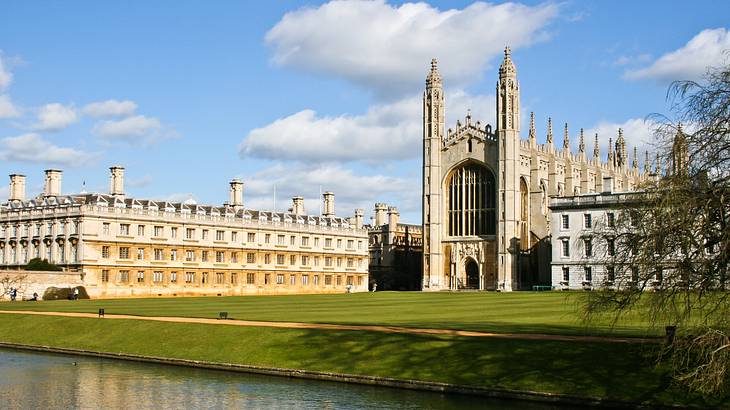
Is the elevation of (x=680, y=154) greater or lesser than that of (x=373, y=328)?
greater

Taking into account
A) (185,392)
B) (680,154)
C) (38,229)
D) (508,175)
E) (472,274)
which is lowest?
(185,392)

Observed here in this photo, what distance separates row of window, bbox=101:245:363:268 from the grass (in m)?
36.8

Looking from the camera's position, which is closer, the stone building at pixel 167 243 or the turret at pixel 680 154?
the turret at pixel 680 154

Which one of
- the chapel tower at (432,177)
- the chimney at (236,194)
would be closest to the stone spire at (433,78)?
the chapel tower at (432,177)

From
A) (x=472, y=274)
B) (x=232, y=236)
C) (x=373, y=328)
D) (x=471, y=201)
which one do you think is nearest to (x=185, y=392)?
(x=373, y=328)

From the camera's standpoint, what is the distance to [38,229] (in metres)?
72.6

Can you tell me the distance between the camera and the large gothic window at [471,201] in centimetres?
8850

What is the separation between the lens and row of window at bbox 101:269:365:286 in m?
72.2

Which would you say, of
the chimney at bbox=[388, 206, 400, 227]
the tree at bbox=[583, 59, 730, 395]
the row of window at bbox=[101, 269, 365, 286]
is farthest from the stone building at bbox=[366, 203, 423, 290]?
the tree at bbox=[583, 59, 730, 395]

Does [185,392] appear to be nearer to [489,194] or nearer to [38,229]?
[38,229]

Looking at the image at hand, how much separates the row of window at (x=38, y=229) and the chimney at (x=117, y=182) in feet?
17.5

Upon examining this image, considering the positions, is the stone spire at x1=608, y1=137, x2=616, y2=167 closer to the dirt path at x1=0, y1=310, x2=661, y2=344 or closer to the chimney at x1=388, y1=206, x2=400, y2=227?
the chimney at x1=388, y1=206, x2=400, y2=227

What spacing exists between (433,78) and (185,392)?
71546 millimetres

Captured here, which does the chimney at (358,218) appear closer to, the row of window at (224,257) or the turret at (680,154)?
the row of window at (224,257)
